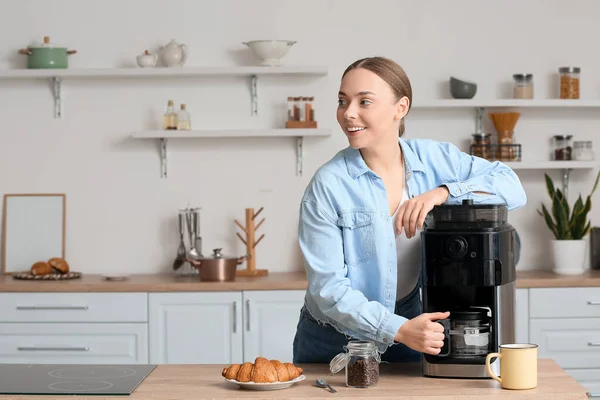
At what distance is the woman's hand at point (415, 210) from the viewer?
214 cm

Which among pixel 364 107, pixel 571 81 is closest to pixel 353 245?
pixel 364 107

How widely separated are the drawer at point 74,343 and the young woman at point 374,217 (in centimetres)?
197

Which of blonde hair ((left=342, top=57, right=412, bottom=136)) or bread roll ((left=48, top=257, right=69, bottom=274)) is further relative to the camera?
bread roll ((left=48, top=257, right=69, bottom=274))

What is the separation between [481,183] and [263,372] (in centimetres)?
75

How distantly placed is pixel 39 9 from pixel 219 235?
59.5 inches

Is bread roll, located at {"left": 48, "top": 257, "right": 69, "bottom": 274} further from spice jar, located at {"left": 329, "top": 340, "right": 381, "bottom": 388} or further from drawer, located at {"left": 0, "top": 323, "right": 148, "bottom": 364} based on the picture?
spice jar, located at {"left": 329, "top": 340, "right": 381, "bottom": 388}

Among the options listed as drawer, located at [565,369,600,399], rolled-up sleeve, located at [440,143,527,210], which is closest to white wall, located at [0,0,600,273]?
drawer, located at [565,369,600,399]

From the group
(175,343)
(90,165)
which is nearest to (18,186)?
(90,165)

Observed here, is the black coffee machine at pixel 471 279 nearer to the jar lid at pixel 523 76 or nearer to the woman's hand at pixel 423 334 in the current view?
the woman's hand at pixel 423 334

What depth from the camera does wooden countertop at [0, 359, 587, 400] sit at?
6.45 feet

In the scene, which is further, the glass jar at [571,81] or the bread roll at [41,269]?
the glass jar at [571,81]

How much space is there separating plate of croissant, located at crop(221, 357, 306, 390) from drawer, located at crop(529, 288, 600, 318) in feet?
7.58

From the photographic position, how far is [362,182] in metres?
2.21

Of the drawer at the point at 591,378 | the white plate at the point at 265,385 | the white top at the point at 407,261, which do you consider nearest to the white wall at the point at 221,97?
the drawer at the point at 591,378
